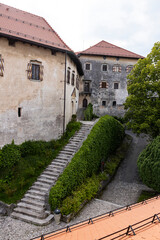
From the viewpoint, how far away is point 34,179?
11.3 metres

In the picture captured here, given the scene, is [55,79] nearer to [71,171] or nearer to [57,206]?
[71,171]

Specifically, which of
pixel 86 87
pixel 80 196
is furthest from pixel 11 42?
pixel 86 87

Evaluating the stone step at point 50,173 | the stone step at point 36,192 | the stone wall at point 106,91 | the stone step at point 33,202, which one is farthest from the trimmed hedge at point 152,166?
the stone wall at point 106,91

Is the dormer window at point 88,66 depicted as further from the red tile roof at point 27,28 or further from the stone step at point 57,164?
the stone step at point 57,164

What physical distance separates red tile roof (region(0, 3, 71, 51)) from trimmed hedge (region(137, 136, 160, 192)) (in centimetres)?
1012

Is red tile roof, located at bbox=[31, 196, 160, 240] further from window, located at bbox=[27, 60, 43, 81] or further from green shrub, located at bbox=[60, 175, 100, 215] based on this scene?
window, located at bbox=[27, 60, 43, 81]

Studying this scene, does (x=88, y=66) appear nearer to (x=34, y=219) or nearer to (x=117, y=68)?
(x=117, y=68)

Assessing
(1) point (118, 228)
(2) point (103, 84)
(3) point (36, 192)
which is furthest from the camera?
(2) point (103, 84)

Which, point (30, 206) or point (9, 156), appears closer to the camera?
point (30, 206)

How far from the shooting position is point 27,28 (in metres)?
13.2

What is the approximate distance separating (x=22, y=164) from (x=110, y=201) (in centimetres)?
652

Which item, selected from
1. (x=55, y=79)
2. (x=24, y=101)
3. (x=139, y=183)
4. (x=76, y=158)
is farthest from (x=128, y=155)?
(x=24, y=101)

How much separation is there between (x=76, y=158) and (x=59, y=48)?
338 inches

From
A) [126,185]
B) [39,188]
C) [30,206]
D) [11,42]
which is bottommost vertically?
[126,185]
